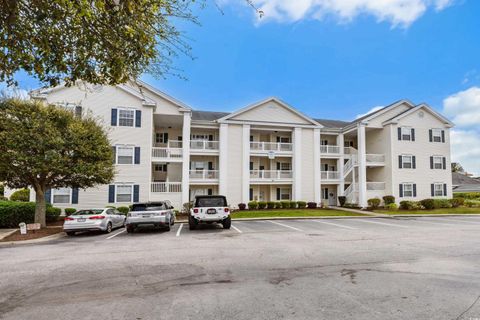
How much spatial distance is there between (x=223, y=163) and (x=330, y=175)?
39.0 feet

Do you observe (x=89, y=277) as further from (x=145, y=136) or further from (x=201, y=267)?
(x=145, y=136)

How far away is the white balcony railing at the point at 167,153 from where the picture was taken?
80.3 ft

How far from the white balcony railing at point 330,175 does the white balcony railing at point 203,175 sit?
11.4 meters

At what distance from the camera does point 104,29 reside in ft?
19.2

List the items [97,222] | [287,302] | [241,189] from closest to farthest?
1. [287,302]
2. [97,222]
3. [241,189]

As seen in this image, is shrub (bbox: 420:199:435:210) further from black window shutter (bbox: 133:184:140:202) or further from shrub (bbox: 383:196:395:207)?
black window shutter (bbox: 133:184:140:202)

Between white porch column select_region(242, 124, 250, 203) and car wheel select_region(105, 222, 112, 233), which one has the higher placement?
white porch column select_region(242, 124, 250, 203)

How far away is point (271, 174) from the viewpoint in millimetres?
27734

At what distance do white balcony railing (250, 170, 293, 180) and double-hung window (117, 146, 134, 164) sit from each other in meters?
11.2

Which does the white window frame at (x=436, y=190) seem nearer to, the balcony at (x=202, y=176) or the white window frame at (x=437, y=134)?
the white window frame at (x=437, y=134)

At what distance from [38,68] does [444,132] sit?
3641 cm

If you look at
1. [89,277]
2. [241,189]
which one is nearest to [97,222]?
[89,277]

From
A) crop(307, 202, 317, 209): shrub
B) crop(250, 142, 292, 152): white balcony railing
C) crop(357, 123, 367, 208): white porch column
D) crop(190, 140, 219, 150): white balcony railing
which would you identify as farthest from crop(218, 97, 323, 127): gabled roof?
crop(307, 202, 317, 209): shrub

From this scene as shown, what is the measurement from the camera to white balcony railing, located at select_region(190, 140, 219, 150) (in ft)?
85.8
